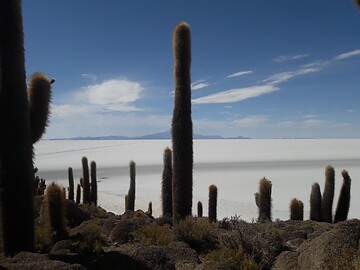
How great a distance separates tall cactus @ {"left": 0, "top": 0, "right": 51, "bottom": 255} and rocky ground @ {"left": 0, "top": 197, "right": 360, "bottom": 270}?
0.71 m

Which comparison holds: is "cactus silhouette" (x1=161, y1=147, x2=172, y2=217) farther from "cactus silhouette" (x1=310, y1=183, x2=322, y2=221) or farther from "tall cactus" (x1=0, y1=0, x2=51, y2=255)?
"tall cactus" (x1=0, y1=0, x2=51, y2=255)

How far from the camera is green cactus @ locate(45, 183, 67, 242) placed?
1007cm

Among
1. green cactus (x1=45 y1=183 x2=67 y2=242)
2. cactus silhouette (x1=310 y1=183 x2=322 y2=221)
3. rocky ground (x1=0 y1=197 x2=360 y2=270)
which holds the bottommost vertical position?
cactus silhouette (x1=310 y1=183 x2=322 y2=221)

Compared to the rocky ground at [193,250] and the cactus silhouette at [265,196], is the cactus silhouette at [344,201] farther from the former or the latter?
the rocky ground at [193,250]

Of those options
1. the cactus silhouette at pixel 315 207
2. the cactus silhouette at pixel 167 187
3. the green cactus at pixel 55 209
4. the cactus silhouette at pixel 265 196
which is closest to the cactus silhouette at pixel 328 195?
the cactus silhouette at pixel 315 207

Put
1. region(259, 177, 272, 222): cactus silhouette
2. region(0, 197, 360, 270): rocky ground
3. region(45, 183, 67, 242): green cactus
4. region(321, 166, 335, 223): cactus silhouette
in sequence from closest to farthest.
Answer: region(0, 197, 360, 270): rocky ground, region(45, 183, 67, 242): green cactus, region(259, 177, 272, 222): cactus silhouette, region(321, 166, 335, 223): cactus silhouette

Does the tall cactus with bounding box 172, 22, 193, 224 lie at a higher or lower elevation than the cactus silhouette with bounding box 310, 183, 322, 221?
higher

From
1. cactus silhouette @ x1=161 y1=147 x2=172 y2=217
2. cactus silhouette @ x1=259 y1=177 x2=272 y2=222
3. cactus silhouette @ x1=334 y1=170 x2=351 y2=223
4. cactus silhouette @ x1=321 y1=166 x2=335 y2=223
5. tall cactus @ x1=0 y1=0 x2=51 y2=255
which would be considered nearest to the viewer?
tall cactus @ x1=0 y1=0 x2=51 y2=255

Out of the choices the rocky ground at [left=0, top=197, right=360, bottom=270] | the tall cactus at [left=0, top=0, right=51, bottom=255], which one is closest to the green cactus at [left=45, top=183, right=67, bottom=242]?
the rocky ground at [left=0, top=197, right=360, bottom=270]

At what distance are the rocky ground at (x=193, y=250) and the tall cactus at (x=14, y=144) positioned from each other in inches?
27.9

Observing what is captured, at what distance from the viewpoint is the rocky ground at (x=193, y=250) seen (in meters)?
6.64

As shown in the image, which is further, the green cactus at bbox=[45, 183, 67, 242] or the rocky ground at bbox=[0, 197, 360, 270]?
the green cactus at bbox=[45, 183, 67, 242]

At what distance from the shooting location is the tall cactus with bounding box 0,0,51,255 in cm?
813

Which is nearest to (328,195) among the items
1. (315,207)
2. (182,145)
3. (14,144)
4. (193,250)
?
(315,207)
